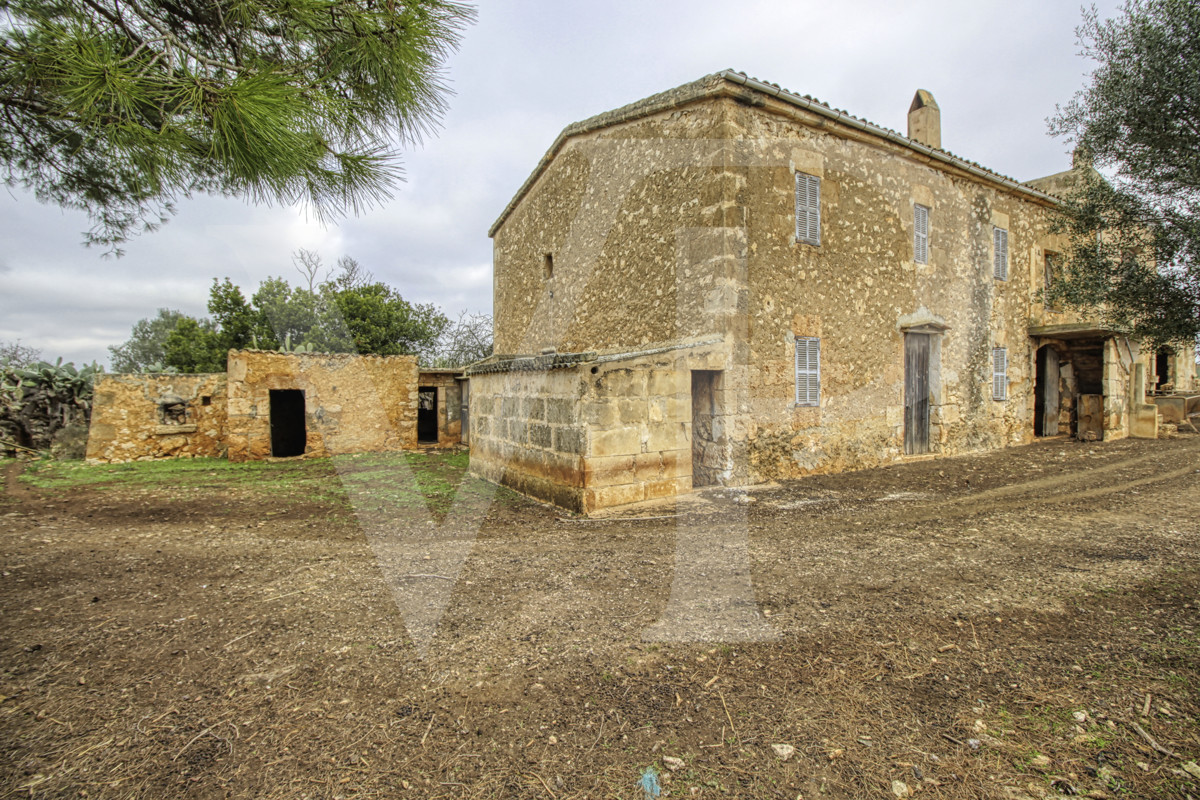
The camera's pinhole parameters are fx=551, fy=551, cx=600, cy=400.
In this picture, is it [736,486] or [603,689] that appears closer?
[603,689]

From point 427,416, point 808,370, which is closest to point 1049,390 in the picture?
point 808,370

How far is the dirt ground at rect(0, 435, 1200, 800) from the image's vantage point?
77.6 inches

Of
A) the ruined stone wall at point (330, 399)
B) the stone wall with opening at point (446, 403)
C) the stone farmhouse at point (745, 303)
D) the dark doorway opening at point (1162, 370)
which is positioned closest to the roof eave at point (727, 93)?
the stone farmhouse at point (745, 303)

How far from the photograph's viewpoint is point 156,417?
11.6 metres

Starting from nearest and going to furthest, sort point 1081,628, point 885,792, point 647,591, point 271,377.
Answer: point 885,792 → point 1081,628 → point 647,591 → point 271,377

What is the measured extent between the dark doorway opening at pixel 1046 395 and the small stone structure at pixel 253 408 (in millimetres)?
14896

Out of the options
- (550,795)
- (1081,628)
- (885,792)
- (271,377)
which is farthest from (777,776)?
(271,377)

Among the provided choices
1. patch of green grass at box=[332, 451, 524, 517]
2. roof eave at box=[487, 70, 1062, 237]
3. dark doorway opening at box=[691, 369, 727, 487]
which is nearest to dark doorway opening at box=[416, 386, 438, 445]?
patch of green grass at box=[332, 451, 524, 517]

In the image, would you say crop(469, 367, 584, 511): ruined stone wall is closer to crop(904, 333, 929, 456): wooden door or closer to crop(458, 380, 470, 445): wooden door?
crop(458, 380, 470, 445): wooden door

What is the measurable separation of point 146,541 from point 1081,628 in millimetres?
7081

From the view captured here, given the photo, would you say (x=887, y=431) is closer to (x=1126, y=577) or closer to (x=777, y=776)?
(x=1126, y=577)

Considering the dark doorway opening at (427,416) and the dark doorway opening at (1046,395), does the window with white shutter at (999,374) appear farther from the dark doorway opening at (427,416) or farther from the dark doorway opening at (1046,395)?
the dark doorway opening at (427,416)

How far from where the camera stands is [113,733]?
2.16 metres

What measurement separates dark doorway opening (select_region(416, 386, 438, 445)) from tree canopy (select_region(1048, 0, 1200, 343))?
12.9 m
